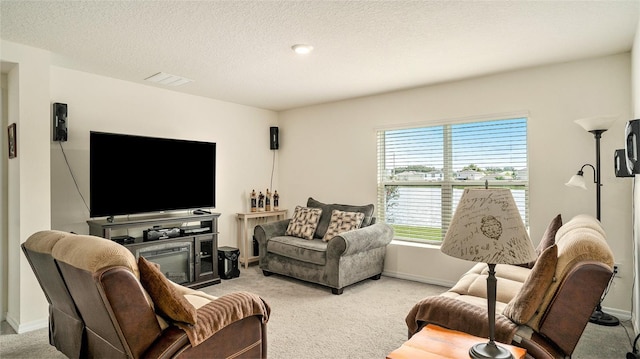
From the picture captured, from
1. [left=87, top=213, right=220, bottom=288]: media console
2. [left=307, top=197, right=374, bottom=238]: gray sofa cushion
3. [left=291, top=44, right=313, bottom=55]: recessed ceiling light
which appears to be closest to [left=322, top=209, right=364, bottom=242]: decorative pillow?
[left=307, top=197, right=374, bottom=238]: gray sofa cushion

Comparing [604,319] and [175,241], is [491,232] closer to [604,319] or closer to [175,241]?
[604,319]

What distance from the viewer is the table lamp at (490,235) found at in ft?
4.76

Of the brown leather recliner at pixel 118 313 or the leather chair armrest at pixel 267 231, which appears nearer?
the brown leather recliner at pixel 118 313

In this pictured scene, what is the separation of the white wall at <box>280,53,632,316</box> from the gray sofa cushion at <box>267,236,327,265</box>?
104 centimetres

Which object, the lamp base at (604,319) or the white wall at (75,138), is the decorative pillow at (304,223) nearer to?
the white wall at (75,138)

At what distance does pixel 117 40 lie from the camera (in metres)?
3.02

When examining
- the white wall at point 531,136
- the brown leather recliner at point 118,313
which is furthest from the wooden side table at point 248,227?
the brown leather recliner at point 118,313

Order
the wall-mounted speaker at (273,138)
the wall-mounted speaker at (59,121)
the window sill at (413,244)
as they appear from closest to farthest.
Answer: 1. the wall-mounted speaker at (59,121)
2. the window sill at (413,244)
3. the wall-mounted speaker at (273,138)

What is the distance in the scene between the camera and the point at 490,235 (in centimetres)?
147

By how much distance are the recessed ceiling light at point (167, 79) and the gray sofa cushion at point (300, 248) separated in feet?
7.33

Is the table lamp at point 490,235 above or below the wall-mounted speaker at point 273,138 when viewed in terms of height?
below

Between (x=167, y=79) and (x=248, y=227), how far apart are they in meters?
2.46

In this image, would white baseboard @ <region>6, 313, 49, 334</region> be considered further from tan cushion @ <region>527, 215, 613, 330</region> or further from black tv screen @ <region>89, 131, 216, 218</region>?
tan cushion @ <region>527, 215, 613, 330</region>

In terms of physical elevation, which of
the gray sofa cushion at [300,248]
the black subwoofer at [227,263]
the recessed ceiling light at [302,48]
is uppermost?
the recessed ceiling light at [302,48]
